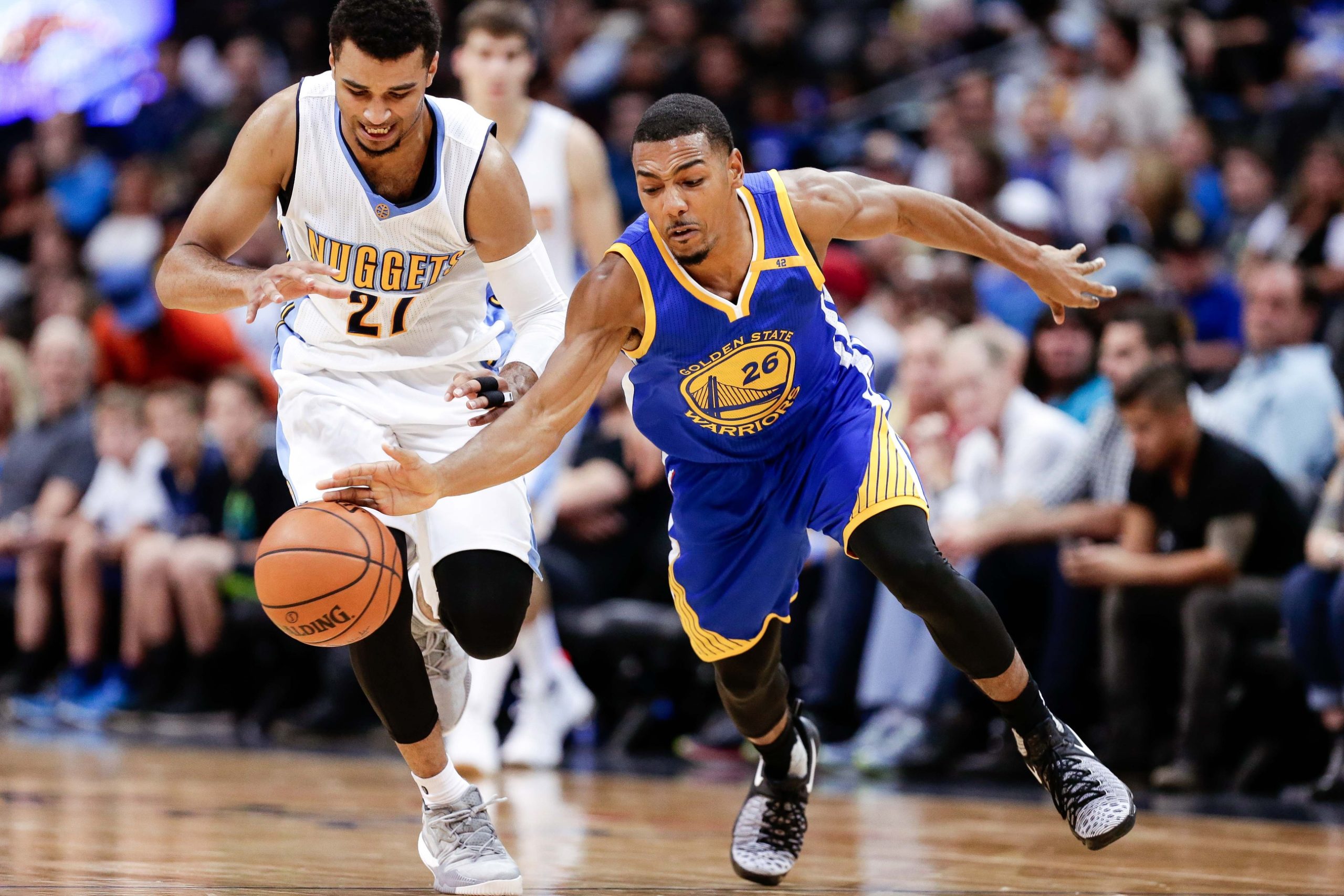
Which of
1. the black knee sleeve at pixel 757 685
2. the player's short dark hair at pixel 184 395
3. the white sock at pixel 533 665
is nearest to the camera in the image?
the black knee sleeve at pixel 757 685

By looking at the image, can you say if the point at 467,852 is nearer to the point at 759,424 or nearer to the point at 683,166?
the point at 759,424

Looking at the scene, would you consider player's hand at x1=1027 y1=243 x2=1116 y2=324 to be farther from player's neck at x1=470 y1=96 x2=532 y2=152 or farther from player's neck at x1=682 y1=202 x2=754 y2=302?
player's neck at x1=470 y1=96 x2=532 y2=152

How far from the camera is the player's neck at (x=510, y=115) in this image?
6.26m

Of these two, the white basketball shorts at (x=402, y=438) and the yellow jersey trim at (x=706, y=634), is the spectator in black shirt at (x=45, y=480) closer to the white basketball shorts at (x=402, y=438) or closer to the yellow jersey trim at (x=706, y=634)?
the white basketball shorts at (x=402, y=438)

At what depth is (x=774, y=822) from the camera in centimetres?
425

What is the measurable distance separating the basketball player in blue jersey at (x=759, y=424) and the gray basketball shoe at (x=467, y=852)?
634 millimetres

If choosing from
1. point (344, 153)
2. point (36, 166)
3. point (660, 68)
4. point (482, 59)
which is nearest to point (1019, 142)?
point (660, 68)

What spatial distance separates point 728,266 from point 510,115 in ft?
8.94

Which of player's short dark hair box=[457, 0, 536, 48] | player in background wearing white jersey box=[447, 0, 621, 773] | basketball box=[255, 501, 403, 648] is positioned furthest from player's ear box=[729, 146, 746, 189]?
player's short dark hair box=[457, 0, 536, 48]

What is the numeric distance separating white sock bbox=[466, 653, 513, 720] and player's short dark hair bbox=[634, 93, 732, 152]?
3.31 metres

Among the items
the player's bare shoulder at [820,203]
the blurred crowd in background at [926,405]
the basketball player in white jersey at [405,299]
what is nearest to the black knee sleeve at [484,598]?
the basketball player in white jersey at [405,299]

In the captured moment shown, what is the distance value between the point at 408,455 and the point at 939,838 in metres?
2.26

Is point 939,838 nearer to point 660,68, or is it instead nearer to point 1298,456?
point 1298,456

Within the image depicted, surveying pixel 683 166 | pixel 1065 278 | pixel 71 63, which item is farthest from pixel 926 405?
pixel 71 63
